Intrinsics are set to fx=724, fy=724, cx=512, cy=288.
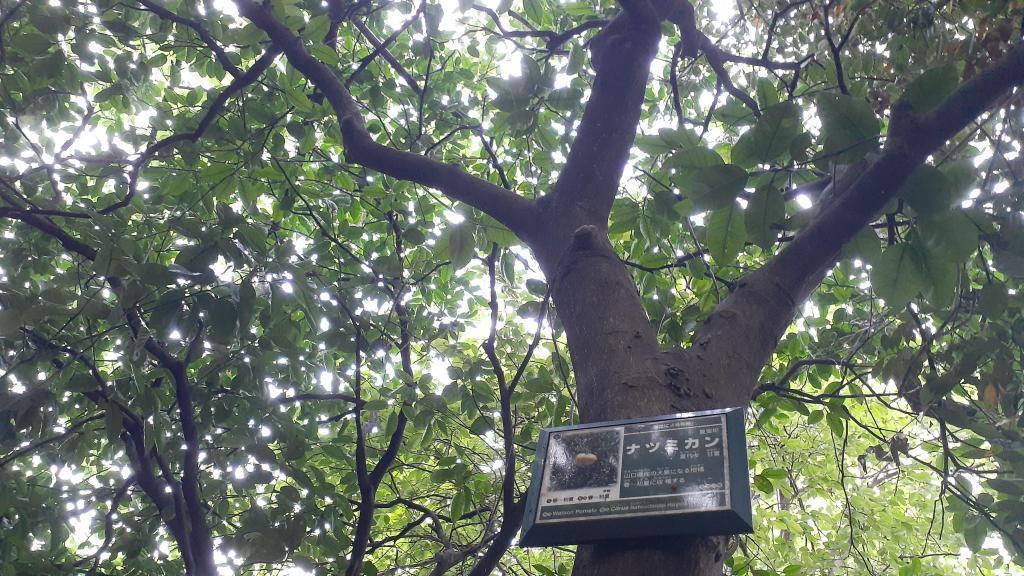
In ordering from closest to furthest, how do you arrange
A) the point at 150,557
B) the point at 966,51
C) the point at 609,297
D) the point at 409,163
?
the point at 609,297 → the point at 966,51 → the point at 409,163 → the point at 150,557

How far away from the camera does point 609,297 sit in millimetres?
1903

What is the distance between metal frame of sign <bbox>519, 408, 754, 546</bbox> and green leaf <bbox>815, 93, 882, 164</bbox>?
655 mm

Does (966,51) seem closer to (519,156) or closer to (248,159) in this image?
(519,156)

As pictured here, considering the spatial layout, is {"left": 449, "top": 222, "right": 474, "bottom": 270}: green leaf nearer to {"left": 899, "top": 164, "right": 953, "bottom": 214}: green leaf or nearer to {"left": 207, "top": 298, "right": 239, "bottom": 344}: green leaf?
{"left": 207, "top": 298, "right": 239, "bottom": 344}: green leaf

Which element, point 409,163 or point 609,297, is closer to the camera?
point 609,297

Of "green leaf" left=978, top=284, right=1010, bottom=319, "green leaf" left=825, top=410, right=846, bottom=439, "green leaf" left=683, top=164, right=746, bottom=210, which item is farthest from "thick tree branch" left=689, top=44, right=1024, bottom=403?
"green leaf" left=825, top=410, right=846, bottom=439

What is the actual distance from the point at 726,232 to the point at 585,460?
0.71 metres

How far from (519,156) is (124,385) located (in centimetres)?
224

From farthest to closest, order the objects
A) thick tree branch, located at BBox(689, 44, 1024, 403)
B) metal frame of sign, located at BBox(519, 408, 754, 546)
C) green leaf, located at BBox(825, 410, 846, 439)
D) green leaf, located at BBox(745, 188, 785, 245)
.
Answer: green leaf, located at BBox(825, 410, 846, 439)
green leaf, located at BBox(745, 188, 785, 245)
thick tree branch, located at BBox(689, 44, 1024, 403)
metal frame of sign, located at BBox(519, 408, 754, 546)

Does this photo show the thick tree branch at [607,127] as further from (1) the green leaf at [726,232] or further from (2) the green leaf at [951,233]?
(2) the green leaf at [951,233]

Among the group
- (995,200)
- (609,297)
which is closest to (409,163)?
(609,297)

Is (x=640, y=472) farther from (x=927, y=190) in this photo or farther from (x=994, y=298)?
(x=994, y=298)

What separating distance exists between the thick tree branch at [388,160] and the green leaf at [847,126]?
95 cm

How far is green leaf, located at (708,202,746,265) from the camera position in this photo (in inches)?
71.1
